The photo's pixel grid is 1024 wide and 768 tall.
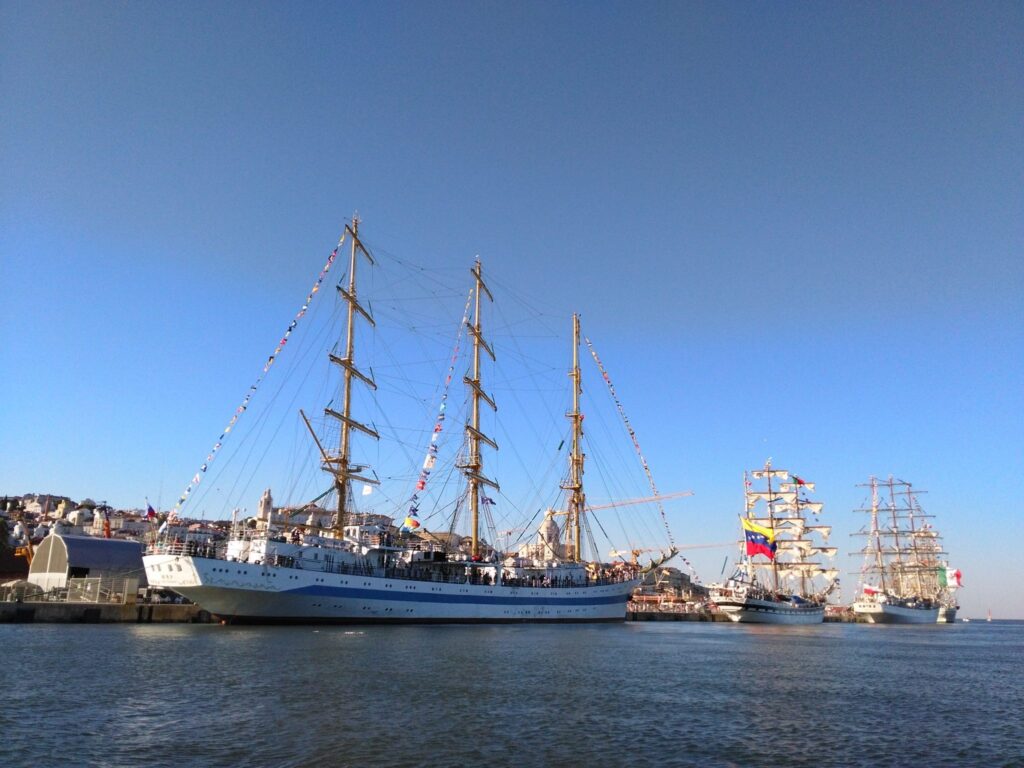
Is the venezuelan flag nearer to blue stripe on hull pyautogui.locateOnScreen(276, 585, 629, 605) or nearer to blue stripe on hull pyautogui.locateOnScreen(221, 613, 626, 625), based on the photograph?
blue stripe on hull pyautogui.locateOnScreen(276, 585, 629, 605)

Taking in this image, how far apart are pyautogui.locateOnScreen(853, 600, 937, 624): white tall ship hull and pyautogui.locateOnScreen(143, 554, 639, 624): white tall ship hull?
297ft

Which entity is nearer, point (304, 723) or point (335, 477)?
point (304, 723)

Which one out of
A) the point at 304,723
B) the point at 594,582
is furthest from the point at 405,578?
the point at 304,723

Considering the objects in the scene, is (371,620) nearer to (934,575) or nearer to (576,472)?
(576,472)

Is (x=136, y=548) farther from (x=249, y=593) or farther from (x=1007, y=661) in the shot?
(x=1007, y=661)

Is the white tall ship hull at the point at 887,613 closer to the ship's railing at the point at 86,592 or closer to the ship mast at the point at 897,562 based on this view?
the ship mast at the point at 897,562

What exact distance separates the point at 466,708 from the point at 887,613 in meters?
134

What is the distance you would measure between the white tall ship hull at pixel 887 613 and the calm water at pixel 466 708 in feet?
344

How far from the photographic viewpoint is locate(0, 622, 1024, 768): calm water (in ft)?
53.8

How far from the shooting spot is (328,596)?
51906 millimetres

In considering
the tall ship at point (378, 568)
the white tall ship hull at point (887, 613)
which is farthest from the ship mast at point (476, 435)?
the white tall ship hull at point (887, 613)

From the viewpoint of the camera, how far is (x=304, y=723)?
61.0 feet

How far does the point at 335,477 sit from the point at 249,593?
637 inches

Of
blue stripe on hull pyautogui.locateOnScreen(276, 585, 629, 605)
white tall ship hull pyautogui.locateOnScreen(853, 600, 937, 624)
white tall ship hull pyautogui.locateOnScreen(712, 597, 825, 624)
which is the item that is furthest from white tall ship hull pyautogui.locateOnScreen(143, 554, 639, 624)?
white tall ship hull pyautogui.locateOnScreen(853, 600, 937, 624)
